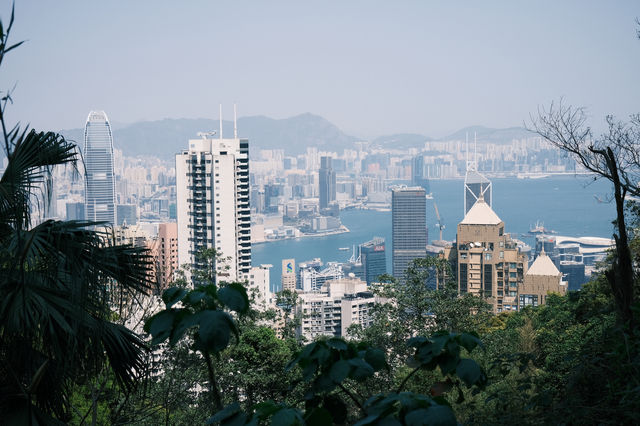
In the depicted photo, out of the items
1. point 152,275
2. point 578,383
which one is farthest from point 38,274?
point 578,383

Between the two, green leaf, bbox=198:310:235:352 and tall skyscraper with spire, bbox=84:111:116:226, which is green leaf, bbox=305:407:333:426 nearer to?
green leaf, bbox=198:310:235:352

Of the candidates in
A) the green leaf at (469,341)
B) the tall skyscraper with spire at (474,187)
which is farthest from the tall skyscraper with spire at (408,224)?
the green leaf at (469,341)

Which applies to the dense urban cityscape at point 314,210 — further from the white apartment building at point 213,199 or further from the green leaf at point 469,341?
the green leaf at point 469,341

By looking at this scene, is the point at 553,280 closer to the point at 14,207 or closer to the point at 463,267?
the point at 463,267

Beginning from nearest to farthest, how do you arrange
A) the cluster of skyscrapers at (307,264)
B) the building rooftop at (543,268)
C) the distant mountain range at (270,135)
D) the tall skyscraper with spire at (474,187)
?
the cluster of skyscrapers at (307,264) → the building rooftop at (543,268) → the tall skyscraper with spire at (474,187) → the distant mountain range at (270,135)

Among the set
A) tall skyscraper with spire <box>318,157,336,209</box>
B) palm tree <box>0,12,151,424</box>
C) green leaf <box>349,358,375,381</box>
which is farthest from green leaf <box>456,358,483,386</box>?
tall skyscraper with spire <box>318,157,336,209</box>

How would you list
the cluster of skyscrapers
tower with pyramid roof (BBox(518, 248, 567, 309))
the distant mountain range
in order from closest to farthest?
the cluster of skyscrapers, tower with pyramid roof (BBox(518, 248, 567, 309)), the distant mountain range
